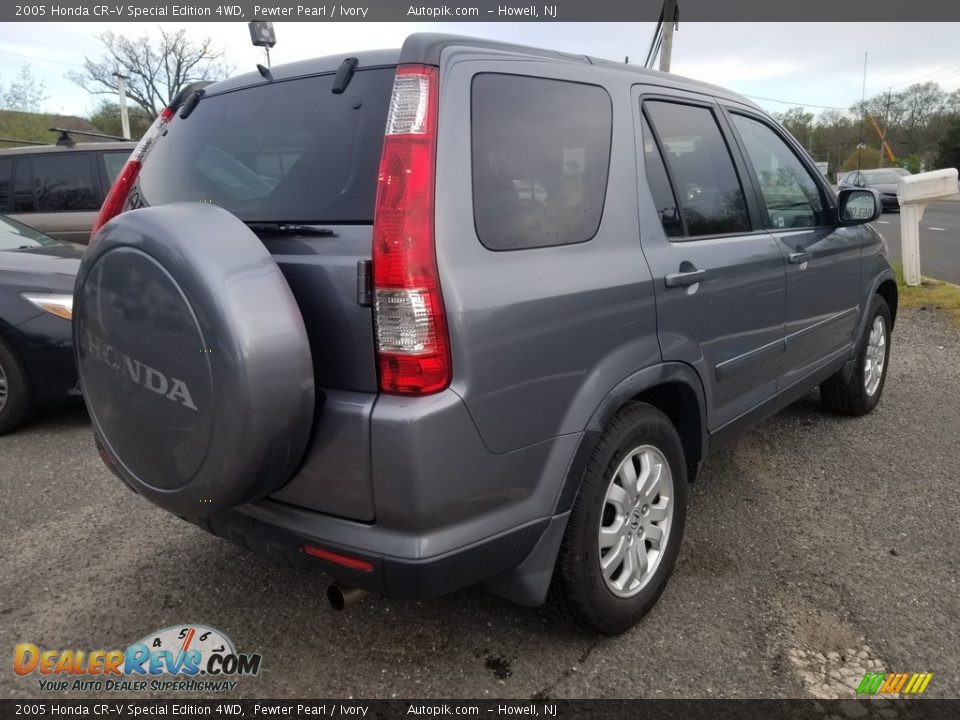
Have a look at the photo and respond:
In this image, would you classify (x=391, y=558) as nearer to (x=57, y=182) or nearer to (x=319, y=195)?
(x=319, y=195)

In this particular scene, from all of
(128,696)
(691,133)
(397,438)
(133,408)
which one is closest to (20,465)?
(128,696)

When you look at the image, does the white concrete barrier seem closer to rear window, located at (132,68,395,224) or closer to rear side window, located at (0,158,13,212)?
rear window, located at (132,68,395,224)

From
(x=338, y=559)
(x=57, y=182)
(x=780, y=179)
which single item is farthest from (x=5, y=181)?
(x=338, y=559)

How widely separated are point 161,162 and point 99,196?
20.2 ft

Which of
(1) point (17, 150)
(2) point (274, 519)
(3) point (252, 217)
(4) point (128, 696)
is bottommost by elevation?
(4) point (128, 696)

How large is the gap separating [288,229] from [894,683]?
7.66 feet

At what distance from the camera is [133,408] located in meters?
2.10

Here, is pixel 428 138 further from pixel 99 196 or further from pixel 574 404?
pixel 99 196

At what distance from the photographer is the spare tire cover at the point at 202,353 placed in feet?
6.00

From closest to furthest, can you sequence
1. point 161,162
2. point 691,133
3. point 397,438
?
point 397,438
point 161,162
point 691,133

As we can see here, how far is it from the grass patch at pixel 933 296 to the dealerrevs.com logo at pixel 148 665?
24.8ft

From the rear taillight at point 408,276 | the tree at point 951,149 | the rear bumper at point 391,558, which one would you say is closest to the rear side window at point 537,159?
the rear taillight at point 408,276

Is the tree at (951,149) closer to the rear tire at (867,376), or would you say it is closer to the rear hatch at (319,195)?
the rear tire at (867,376)

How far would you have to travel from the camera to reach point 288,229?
214 cm
